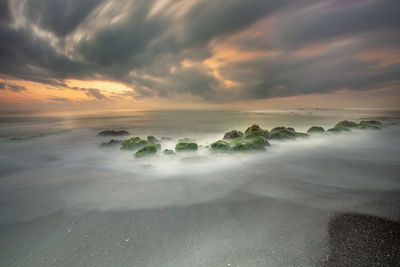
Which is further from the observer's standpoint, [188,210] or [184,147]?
[184,147]

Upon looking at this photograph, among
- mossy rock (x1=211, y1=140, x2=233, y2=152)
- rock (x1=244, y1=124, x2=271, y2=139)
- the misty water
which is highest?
rock (x1=244, y1=124, x2=271, y2=139)

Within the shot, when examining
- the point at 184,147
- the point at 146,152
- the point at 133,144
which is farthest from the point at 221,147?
the point at 133,144

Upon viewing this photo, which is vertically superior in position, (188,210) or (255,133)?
(255,133)

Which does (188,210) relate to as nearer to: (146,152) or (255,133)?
(146,152)

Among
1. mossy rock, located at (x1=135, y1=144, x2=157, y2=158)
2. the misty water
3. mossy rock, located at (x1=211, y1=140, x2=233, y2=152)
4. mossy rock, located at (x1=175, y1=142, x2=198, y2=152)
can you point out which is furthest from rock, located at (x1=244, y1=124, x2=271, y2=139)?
mossy rock, located at (x1=135, y1=144, x2=157, y2=158)

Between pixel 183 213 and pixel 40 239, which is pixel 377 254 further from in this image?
pixel 40 239

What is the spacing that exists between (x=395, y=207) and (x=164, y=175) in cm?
617

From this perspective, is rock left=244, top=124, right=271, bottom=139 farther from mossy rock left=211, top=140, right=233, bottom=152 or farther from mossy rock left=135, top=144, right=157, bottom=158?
mossy rock left=135, top=144, right=157, bottom=158

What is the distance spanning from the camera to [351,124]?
18688 mm

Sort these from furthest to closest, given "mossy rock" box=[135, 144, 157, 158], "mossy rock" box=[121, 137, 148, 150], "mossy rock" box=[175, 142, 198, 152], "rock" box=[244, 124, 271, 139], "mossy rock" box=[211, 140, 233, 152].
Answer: "rock" box=[244, 124, 271, 139]
"mossy rock" box=[121, 137, 148, 150]
"mossy rock" box=[175, 142, 198, 152]
"mossy rock" box=[211, 140, 233, 152]
"mossy rock" box=[135, 144, 157, 158]

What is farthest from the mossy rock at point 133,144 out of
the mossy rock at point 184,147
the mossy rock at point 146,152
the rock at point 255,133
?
the rock at point 255,133

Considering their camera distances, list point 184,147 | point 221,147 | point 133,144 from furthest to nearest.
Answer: point 133,144 < point 184,147 < point 221,147

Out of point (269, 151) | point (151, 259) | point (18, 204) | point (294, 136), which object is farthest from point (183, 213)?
point (294, 136)

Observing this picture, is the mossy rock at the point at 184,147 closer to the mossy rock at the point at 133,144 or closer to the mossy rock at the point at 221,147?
the mossy rock at the point at 221,147
